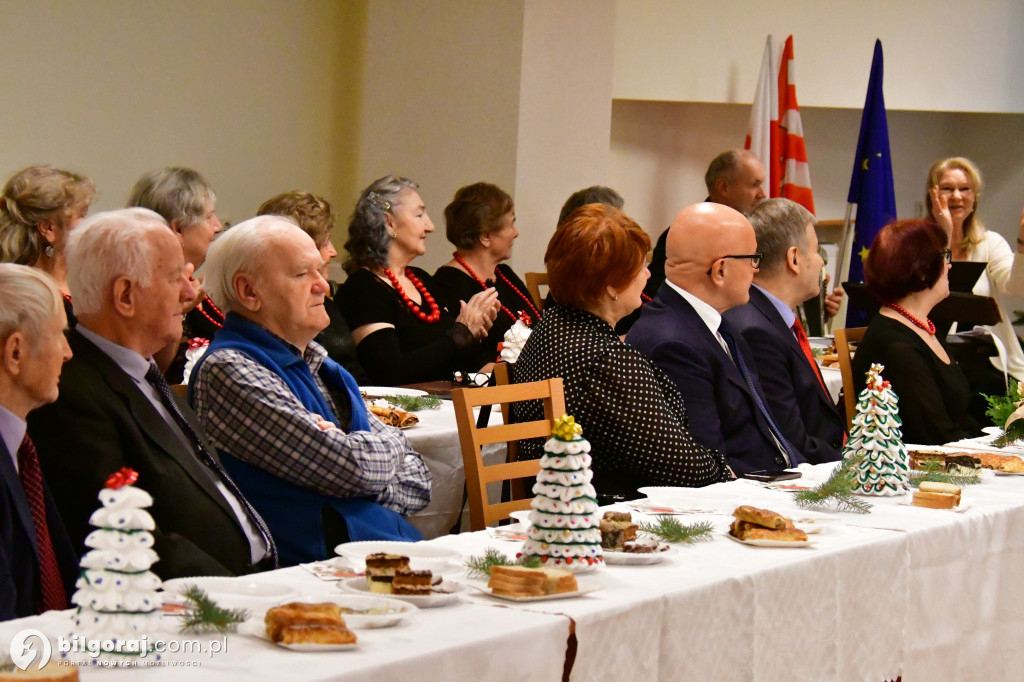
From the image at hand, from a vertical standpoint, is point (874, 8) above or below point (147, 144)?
above

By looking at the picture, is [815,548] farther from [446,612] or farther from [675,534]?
[446,612]

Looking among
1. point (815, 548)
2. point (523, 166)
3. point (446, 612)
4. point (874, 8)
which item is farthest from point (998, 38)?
point (446, 612)

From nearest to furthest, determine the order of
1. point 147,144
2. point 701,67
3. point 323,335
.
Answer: point 323,335, point 147,144, point 701,67

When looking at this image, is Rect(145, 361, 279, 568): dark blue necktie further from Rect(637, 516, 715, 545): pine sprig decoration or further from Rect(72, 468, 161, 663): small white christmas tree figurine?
Rect(72, 468, 161, 663): small white christmas tree figurine

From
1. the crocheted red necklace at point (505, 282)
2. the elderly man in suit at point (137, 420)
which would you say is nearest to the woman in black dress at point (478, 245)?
the crocheted red necklace at point (505, 282)

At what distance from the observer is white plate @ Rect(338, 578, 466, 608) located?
6.02 ft

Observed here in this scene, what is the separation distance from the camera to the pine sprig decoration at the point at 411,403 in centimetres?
411

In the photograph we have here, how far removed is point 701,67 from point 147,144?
11.2 feet

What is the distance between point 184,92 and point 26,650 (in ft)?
16.6

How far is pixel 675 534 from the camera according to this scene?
7.69 feet

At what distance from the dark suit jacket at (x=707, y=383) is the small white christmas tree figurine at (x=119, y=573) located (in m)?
2.09

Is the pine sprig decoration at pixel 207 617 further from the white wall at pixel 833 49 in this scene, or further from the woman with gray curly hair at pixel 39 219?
the white wall at pixel 833 49

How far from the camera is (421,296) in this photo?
5.54 m

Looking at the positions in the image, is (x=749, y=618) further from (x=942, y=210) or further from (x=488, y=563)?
(x=942, y=210)
